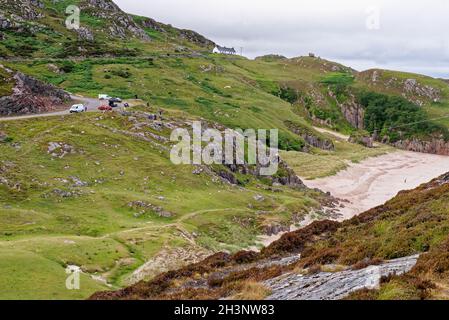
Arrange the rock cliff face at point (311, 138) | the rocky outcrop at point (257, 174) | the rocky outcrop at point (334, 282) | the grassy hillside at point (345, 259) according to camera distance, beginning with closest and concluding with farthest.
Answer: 1. the grassy hillside at point (345, 259)
2. the rocky outcrop at point (334, 282)
3. the rocky outcrop at point (257, 174)
4. the rock cliff face at point (311, 138)

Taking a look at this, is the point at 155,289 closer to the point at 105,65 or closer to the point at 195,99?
the point at 195,99

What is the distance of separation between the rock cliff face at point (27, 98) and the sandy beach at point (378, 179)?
63.0 metres

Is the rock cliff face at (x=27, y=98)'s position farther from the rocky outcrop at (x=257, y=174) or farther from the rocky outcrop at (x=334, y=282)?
the rocky outcrop at (x=334, y=282)

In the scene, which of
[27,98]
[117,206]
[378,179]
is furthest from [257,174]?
[378,179]

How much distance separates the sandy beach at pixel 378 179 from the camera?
101294mm

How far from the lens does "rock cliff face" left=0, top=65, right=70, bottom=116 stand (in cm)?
8625

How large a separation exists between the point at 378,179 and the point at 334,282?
11251cm

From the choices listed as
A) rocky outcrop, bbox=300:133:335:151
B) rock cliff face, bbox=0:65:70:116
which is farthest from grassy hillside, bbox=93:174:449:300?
rocky outcrop, bbox=300:133:335:151

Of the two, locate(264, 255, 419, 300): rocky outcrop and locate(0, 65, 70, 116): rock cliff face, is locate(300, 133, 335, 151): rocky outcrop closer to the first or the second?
locate(0, 65, 70, 116): rock cliff face

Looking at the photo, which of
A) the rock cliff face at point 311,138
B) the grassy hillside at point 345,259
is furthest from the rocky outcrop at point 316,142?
the grassy hillside at point 345,259
